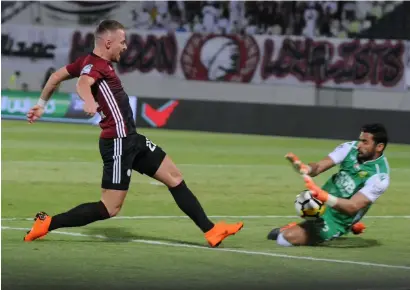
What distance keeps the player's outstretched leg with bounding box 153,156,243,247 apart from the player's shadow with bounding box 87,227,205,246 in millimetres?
424

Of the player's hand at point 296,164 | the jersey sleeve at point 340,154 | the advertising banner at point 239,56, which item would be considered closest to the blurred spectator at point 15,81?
the advertising banner at point 239,56

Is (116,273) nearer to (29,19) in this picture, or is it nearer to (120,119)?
(120,119)

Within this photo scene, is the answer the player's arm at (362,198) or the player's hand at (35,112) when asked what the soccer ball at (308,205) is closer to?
the player's arm at (362,198)

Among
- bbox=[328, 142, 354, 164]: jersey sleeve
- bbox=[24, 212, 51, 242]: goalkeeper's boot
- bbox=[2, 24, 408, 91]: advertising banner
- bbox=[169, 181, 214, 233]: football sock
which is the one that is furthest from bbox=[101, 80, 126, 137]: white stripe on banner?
bbox=[2, 24, 408, 91]: advertising banner

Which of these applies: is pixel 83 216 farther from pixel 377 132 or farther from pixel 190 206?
pixel 377 132

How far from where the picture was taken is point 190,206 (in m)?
10.9

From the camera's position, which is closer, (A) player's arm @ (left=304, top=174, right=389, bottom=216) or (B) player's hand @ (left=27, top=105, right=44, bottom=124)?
(A) player's arm @ (left=304, top=174, right=389, bottom=216)

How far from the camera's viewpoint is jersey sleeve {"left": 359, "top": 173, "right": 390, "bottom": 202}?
10820mm

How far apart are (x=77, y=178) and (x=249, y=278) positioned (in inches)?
381

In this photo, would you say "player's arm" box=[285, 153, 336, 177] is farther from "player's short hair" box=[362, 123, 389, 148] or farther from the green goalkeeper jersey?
"player's short hair" box=[362, 123, 389, 148]

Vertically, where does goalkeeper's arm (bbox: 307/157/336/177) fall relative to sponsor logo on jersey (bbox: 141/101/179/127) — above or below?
above

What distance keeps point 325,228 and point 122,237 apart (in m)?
2.01

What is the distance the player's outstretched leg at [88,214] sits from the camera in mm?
10727

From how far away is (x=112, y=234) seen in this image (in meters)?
12.1
